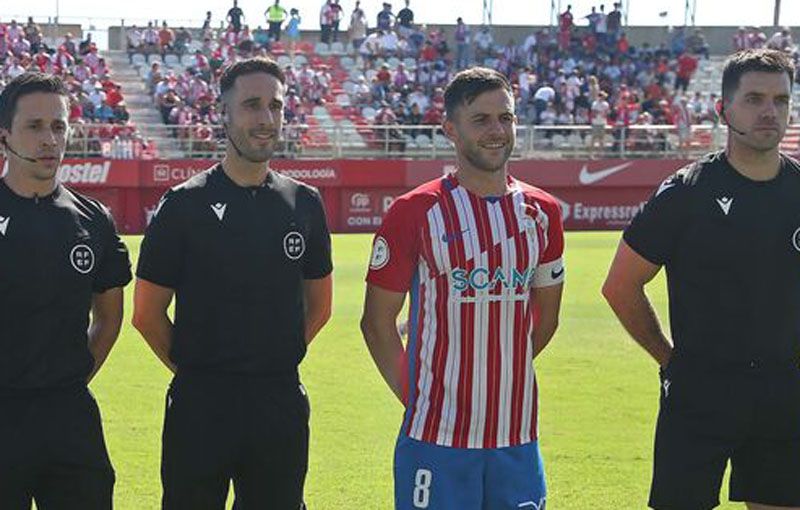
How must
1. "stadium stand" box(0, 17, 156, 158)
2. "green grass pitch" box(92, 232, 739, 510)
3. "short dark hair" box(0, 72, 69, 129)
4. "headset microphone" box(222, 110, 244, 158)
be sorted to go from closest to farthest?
"short dark hair" box(0, 72, 69, 129)
"headset microphone" box(222, 110, 244, 158)
"green grass pitch" box(92, 232, 739, 510)
"stadium stand" box(0, 17, 156, 158)

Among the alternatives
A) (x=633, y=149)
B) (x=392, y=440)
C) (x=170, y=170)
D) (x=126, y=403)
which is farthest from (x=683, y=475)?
(x=633, y=149)

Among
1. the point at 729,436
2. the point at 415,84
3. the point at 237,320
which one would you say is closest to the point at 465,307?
the point at 237,320

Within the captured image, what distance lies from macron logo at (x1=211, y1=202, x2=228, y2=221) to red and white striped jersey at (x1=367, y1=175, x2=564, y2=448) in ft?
2.30

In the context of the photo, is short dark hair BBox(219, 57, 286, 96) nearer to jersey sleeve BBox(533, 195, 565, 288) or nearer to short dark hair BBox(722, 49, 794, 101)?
jersey sleeve BBox(533, 195, 565, 288)

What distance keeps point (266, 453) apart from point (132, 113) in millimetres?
32018

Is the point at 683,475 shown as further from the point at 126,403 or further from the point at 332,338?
the point at 332,338

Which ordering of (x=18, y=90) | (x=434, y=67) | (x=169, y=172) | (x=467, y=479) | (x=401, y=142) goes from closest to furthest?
(x=467, y=479) → (x=18, y=90) → (x=169, y=172) → (x=401, y=142) → (x=434, y=67)

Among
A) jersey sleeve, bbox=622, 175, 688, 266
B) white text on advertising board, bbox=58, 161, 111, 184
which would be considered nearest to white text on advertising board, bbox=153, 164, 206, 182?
white text on advertising board, bbox=58, 161, 111, 184

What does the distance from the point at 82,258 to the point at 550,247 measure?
1.90 meters

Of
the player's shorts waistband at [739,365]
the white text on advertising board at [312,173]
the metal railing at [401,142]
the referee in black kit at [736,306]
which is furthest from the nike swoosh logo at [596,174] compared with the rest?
the player's shorts waistband at [739,365]

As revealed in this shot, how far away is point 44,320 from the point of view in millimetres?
5285

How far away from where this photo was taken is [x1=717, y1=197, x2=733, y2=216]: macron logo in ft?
18.3

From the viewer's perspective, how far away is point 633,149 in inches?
1383

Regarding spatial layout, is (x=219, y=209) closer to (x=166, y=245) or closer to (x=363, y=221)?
(x=166, y=245)
